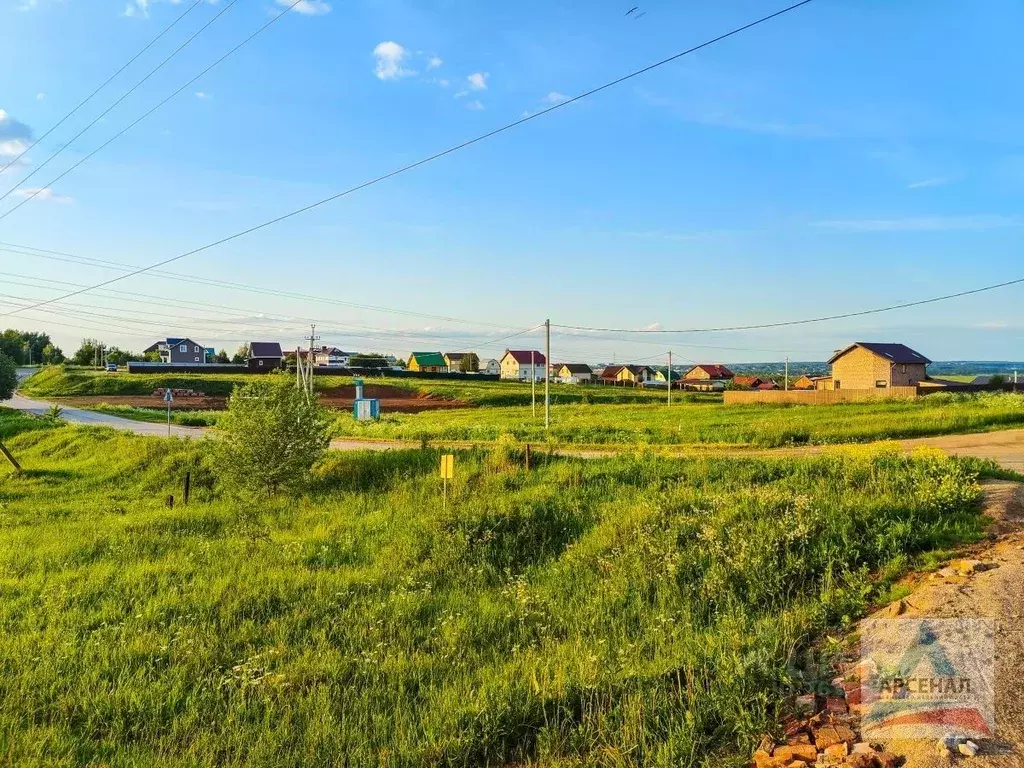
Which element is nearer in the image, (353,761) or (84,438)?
Result: (353,761)

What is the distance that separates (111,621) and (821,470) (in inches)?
536

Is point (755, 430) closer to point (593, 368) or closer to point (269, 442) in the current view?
point (269, 442)

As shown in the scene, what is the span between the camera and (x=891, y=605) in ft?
24.8

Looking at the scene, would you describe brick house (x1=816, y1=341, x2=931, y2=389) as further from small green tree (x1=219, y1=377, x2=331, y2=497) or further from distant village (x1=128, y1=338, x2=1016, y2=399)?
small green tree (x1=219, y1=377, x2=331, y2=497)

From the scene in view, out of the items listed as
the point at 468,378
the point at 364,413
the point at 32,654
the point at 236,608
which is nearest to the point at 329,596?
the point at 236,608

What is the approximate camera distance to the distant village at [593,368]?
70000mm

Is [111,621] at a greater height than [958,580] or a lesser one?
lesser

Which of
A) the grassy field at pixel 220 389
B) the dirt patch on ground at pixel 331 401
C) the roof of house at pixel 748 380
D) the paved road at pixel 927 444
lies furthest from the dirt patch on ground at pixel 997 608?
the roof of house at pixel 748 380

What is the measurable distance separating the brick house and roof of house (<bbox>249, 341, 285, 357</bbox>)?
9293cm

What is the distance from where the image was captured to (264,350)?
125 m

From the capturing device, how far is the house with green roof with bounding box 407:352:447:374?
148875mm

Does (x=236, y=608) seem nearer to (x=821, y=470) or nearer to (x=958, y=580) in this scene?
(x=958, y=580)

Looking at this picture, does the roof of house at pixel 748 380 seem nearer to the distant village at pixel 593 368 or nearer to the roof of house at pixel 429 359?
the distant village at pixel 593 368

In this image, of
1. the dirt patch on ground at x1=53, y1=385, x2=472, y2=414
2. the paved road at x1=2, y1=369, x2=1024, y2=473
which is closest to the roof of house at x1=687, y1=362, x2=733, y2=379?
the dirt patch on ground at x1=53, y1=385, x2=472, y2=414
